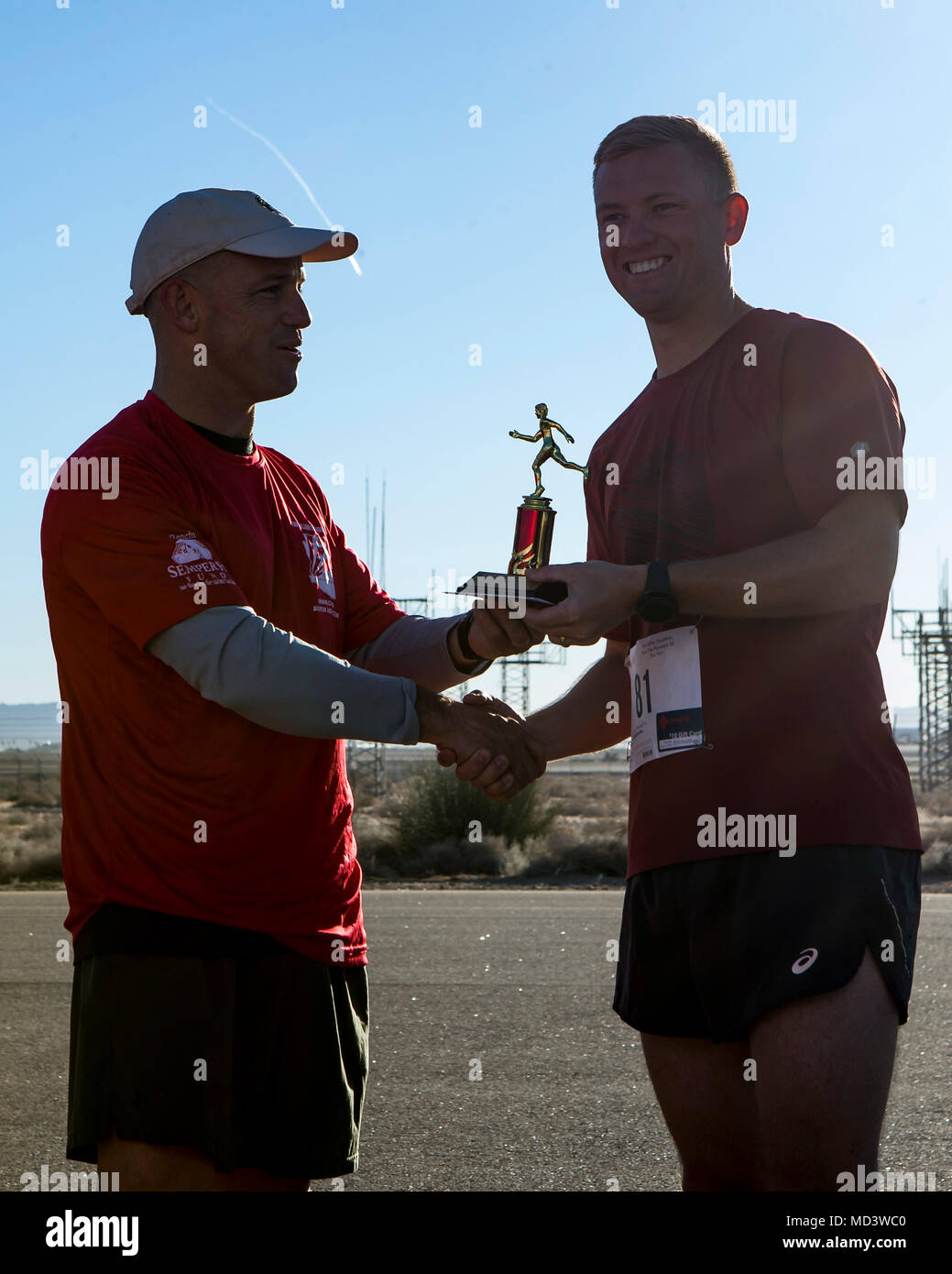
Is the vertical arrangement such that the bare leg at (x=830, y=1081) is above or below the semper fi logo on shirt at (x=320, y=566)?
below

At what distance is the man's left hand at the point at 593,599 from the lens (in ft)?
9.89

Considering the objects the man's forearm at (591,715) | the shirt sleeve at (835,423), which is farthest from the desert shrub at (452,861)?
the shirt sleeve at (835,423)

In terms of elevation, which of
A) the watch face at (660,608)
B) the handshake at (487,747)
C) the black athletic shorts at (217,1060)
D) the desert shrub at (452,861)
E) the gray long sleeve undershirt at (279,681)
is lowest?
the desert shrub at (452,861)

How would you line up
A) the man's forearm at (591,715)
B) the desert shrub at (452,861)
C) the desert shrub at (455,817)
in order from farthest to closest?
the desert shrub at (455,817) → the desert shrub at (452,861) → the man's forearm at (591,715)

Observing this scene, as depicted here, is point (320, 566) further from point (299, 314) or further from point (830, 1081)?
point (830, 1081)

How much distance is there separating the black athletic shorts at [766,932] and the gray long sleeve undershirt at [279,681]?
28.1 inches

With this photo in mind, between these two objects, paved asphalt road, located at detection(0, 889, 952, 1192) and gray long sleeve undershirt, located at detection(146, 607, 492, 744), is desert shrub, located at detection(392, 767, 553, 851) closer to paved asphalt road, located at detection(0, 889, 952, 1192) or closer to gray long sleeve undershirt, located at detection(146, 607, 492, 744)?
paved asphalt road, located at detection(0, 889, 952, 1192)

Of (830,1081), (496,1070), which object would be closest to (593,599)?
(830,1081)

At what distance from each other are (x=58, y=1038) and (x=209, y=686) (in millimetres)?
5753

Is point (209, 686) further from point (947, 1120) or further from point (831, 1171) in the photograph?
point (947, 1120)

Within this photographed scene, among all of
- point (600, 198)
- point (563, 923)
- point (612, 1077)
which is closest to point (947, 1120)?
point (612, 1077)

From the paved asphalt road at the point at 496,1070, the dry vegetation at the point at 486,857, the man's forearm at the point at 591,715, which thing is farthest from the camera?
the dry vegetation at the point at 486,857

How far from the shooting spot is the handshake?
3.63m

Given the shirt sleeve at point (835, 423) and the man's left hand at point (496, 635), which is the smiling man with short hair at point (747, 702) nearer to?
the shirt sleeve at point (835, 423)
